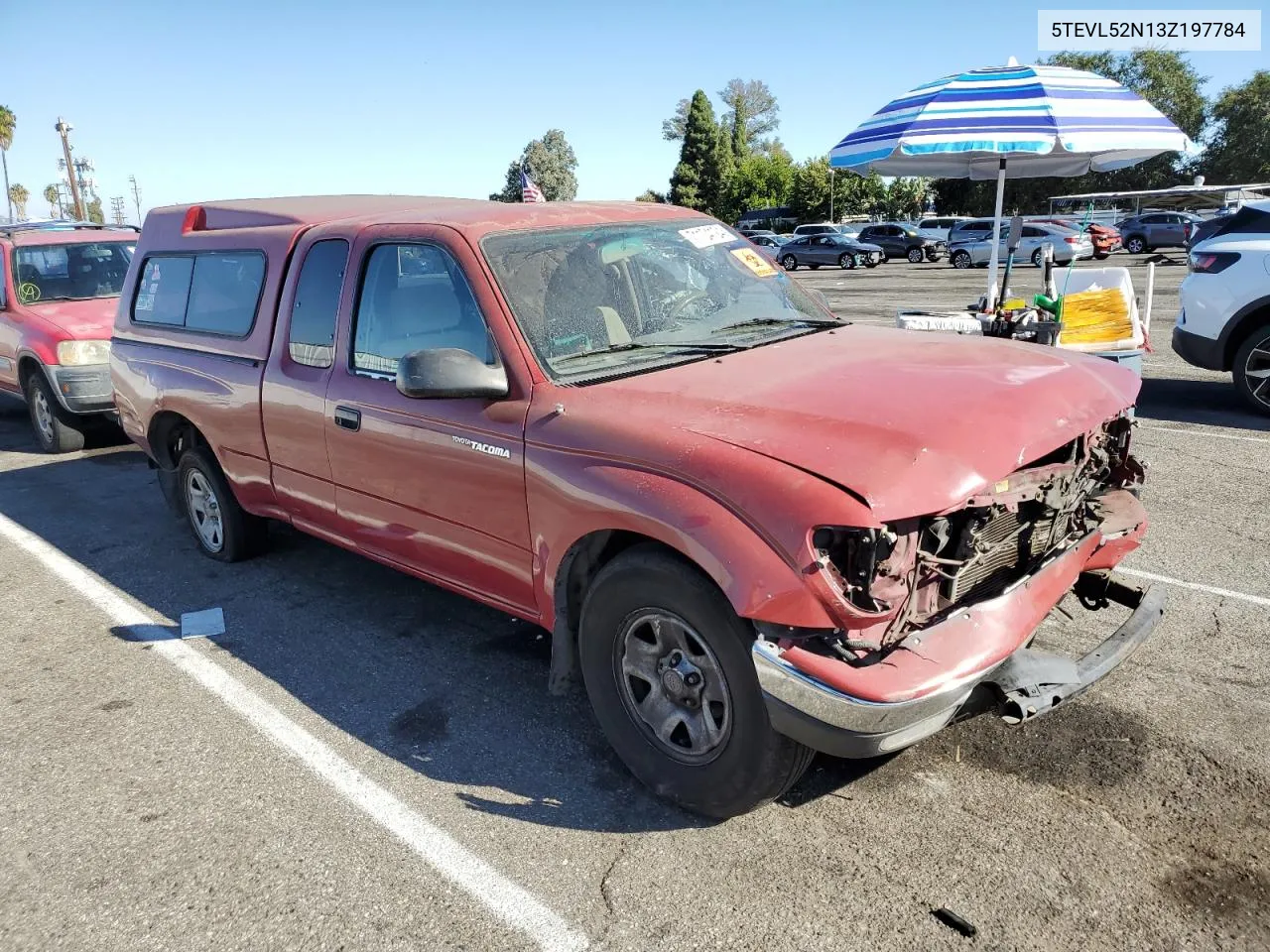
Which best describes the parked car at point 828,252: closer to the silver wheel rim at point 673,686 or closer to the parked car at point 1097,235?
the parked car at point 1097,235

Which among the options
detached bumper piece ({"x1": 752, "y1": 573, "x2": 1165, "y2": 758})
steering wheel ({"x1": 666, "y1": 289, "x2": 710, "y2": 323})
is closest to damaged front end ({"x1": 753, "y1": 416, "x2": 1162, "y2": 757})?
detached bumper piece ({"x1": 752, "y1": 573, "x2": 1165, "y2": 758})

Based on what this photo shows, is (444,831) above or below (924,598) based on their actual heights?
below

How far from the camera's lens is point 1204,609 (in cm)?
432

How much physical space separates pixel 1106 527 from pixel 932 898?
1.49m

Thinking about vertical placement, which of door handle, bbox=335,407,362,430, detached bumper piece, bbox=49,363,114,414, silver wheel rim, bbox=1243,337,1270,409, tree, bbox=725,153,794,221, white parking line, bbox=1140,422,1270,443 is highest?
tree, bbox=725,153,794,221

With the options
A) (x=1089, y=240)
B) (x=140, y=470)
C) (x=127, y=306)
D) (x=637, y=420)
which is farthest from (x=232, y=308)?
(x=1089, y=240)

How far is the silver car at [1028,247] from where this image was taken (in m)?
29.0

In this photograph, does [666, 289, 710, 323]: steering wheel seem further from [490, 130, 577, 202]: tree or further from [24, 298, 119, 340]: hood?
[490, 130, 577, 202]: tree

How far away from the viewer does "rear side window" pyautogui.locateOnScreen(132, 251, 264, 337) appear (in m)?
4.79

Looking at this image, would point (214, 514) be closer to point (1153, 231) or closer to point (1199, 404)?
point (1199, 404)

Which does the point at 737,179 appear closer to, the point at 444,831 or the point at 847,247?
the point at 847,247

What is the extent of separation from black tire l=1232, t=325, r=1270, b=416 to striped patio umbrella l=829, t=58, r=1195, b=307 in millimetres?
1829

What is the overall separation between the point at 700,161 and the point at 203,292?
6672cm

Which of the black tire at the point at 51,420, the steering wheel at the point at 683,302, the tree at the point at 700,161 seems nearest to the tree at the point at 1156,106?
the tree at the point at 700,161
